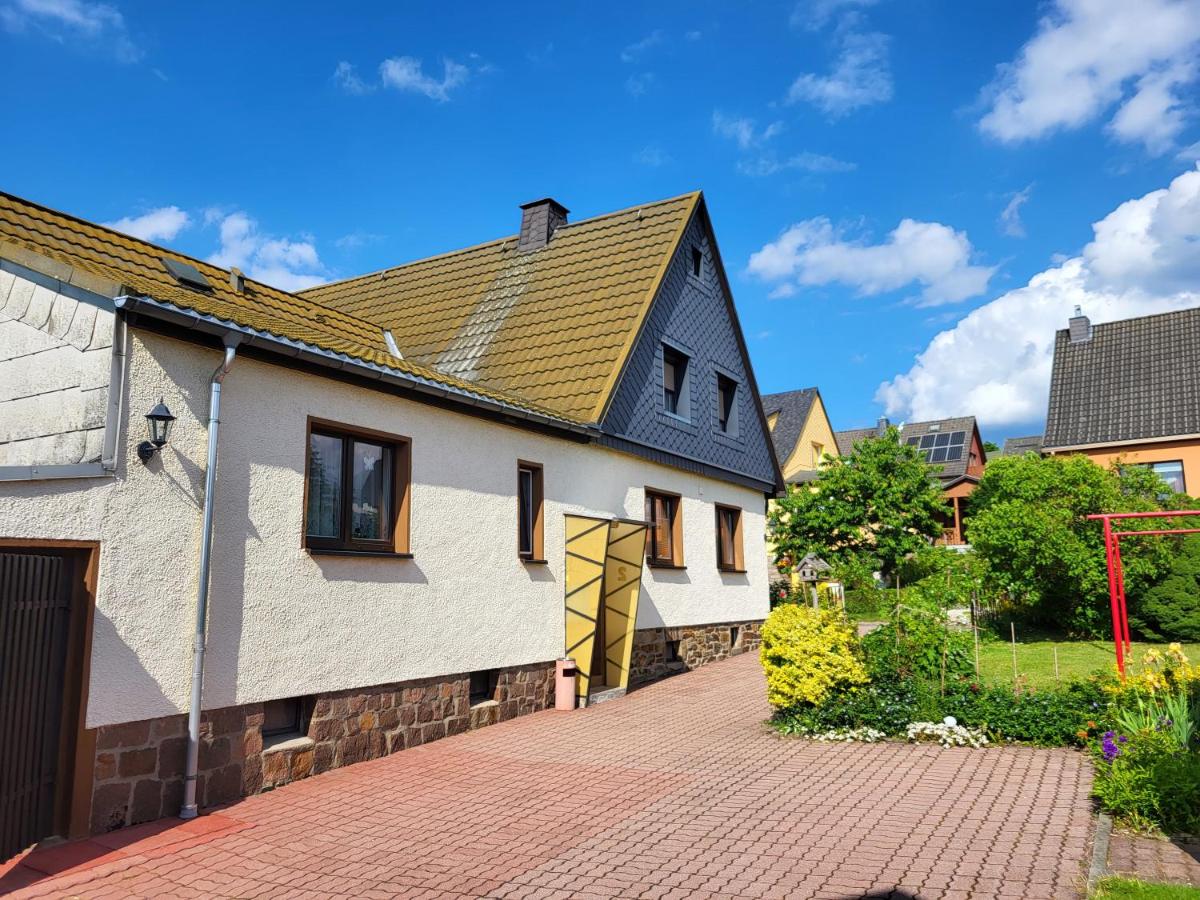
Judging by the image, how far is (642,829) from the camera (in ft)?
20.5

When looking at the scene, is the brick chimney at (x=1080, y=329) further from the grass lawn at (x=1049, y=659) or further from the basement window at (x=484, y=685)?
the basement window at (x=484, y=685)

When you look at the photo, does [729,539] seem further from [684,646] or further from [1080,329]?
[1080,329]

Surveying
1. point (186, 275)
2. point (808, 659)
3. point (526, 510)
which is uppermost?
point (186, 275)

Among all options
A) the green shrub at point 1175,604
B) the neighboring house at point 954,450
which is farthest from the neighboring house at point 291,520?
the neighboring house at point 954,450

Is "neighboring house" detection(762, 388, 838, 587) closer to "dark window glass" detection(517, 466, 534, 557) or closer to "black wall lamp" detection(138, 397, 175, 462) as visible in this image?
"dark window glass" detection(517, 466, 534, 557)

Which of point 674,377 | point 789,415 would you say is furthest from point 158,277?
point 789,415

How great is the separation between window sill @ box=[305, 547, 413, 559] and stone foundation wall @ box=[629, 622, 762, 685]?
5644mm

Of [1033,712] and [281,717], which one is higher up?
[281,717]

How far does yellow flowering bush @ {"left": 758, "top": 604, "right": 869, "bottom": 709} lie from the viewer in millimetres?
9836

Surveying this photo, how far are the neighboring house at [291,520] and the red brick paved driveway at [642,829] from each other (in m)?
0.75

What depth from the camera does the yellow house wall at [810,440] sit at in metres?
38.8

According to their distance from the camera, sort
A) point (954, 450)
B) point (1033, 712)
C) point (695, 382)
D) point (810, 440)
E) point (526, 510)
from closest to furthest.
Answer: point (1033, 712), point (526, 510), point (695, 382), point (810, 440), point (954, 450)

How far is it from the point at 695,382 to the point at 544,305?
3293 millimetres

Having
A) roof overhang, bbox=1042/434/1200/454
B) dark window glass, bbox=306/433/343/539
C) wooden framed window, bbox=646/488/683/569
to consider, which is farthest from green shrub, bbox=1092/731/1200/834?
roof overhang, bbox=1042/434/1200/454
